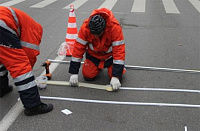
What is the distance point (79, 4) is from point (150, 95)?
7959mm

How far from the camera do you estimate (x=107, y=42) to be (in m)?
3.77

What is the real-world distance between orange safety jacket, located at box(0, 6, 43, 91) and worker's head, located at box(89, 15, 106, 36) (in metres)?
0.74

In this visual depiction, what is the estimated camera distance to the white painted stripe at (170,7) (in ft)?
32.2

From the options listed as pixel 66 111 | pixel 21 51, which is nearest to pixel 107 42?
pixel 66 111

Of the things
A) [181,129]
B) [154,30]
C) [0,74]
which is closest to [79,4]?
[154,30]

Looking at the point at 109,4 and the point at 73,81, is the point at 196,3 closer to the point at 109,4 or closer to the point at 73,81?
the point at 109,4

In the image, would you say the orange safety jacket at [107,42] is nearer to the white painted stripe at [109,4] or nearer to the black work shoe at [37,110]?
the black work shoe at [37,110]

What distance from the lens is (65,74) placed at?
425 centimetres

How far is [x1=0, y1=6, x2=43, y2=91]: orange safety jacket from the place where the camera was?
2684mm

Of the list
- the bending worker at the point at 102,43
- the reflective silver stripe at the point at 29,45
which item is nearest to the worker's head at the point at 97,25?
the bending worker at the point at 102,43

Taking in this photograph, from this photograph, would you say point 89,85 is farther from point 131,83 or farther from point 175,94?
point 175,94

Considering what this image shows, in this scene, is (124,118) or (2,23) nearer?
(2,23)

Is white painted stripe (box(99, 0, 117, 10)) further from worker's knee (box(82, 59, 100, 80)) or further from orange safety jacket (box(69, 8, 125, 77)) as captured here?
orange safety jacket (box(69, 8, 125, 77))

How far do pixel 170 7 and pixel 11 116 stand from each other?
29.7ft
